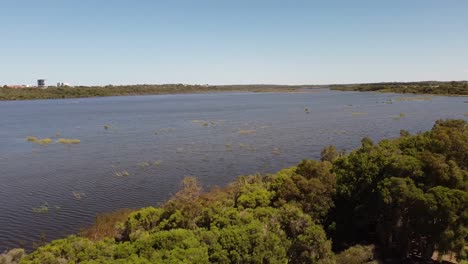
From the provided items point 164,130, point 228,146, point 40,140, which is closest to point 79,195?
point 228,146

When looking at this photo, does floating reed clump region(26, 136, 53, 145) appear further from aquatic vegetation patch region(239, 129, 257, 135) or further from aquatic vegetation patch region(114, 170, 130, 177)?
aquatic vegetation patch region(239, 129, 257, 135)

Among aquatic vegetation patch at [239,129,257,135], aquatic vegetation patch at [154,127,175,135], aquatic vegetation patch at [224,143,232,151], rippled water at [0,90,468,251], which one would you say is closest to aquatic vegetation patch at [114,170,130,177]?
rippled water at [0,90,468,251]

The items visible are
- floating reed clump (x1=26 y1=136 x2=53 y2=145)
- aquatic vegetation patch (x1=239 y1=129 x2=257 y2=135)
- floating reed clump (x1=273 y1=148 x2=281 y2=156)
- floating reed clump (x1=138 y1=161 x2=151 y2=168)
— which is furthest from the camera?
aquatic vegetation patch (x1=239 y1=129 x2=257 y2=135)

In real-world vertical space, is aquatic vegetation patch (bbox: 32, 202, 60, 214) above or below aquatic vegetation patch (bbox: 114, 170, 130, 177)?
below

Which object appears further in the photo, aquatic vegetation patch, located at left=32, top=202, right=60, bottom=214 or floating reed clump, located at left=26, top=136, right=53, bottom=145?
floating reed clump, located at left=26, top=136, right=53, bottom=145

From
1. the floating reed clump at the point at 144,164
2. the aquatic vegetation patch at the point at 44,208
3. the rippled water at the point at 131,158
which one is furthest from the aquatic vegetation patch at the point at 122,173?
the aquatic vegetation patch at the point at 44,208

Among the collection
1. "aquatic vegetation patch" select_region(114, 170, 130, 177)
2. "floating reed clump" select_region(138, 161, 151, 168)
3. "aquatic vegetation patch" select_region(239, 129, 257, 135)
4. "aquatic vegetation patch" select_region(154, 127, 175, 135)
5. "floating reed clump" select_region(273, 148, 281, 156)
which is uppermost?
"aquatic vegetation patch" select_region(239, 129, 257, 135)

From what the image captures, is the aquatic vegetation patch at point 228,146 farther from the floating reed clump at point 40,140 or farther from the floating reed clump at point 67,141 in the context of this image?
the floating reed clump at point 40,140

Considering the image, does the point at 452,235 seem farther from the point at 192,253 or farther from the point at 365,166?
the point at 192,253

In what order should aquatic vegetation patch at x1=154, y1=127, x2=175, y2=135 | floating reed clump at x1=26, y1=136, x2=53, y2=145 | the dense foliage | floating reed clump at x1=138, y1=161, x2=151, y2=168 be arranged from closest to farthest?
the dense foliage
floating reed clump at x1=138, y1=161, x2=151, y2=168
floating reed clump at x1=26, y1=136, x2=53, y2=145
aquatic vegetation patch at x1=154, y1=127, x2=175, y2=135
